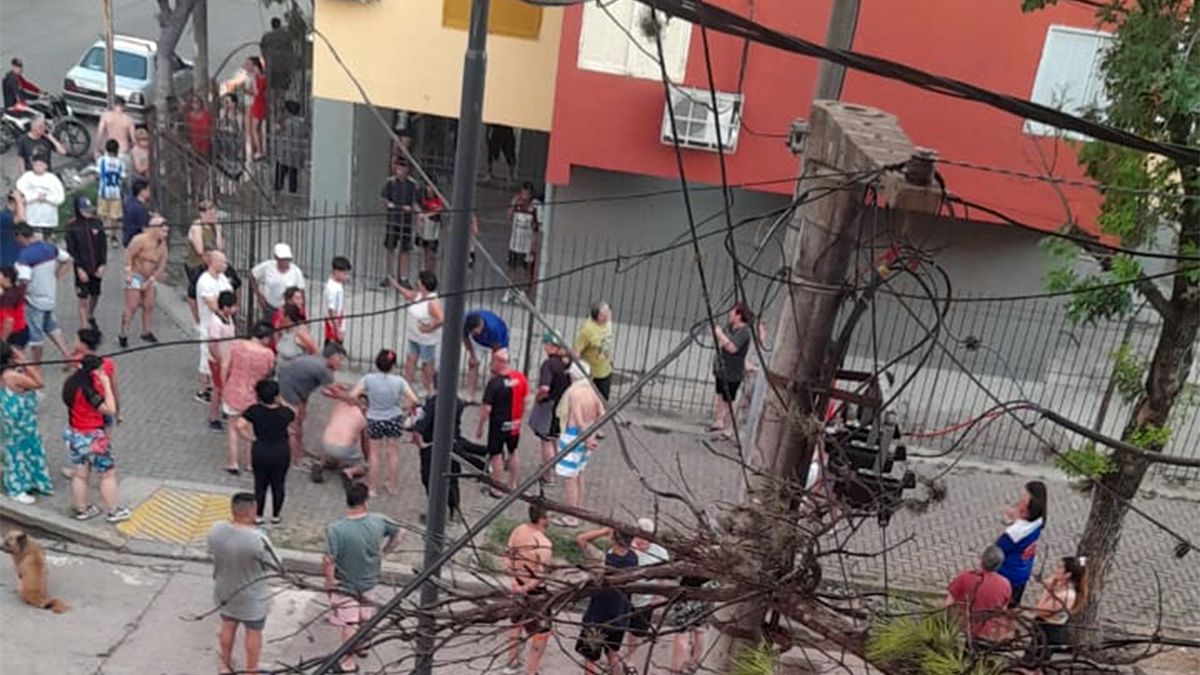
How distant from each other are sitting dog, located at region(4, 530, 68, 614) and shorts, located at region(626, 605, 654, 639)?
19.0 feet

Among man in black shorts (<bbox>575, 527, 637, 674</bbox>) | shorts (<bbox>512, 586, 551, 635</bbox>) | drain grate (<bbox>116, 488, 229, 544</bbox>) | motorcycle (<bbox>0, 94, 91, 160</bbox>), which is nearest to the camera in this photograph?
shorts (<bbox>512, 586, 551, 635</bbox>)

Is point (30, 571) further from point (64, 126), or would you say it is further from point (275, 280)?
point (64, 126)

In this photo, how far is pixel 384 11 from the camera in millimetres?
14719

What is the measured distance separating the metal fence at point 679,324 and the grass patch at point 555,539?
285cm

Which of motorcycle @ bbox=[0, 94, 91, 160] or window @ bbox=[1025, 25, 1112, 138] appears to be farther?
motorcycle @ bbox=[0, 94, 91, 160]

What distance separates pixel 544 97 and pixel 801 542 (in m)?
11.5

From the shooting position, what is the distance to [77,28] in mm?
25750

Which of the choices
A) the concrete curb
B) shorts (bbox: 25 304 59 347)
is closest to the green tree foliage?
the concrete curb

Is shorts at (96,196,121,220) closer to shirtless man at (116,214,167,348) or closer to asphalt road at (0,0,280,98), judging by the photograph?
shirtless man at (116,214,167,348)

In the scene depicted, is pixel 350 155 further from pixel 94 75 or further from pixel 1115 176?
pixel 1115 176

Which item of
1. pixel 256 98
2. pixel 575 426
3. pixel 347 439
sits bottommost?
pixel 347 439

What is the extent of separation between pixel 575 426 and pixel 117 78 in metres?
13.5

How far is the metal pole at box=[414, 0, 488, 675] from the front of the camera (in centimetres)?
581

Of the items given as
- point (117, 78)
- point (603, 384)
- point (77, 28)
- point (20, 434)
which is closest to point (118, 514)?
point (20, 434)
